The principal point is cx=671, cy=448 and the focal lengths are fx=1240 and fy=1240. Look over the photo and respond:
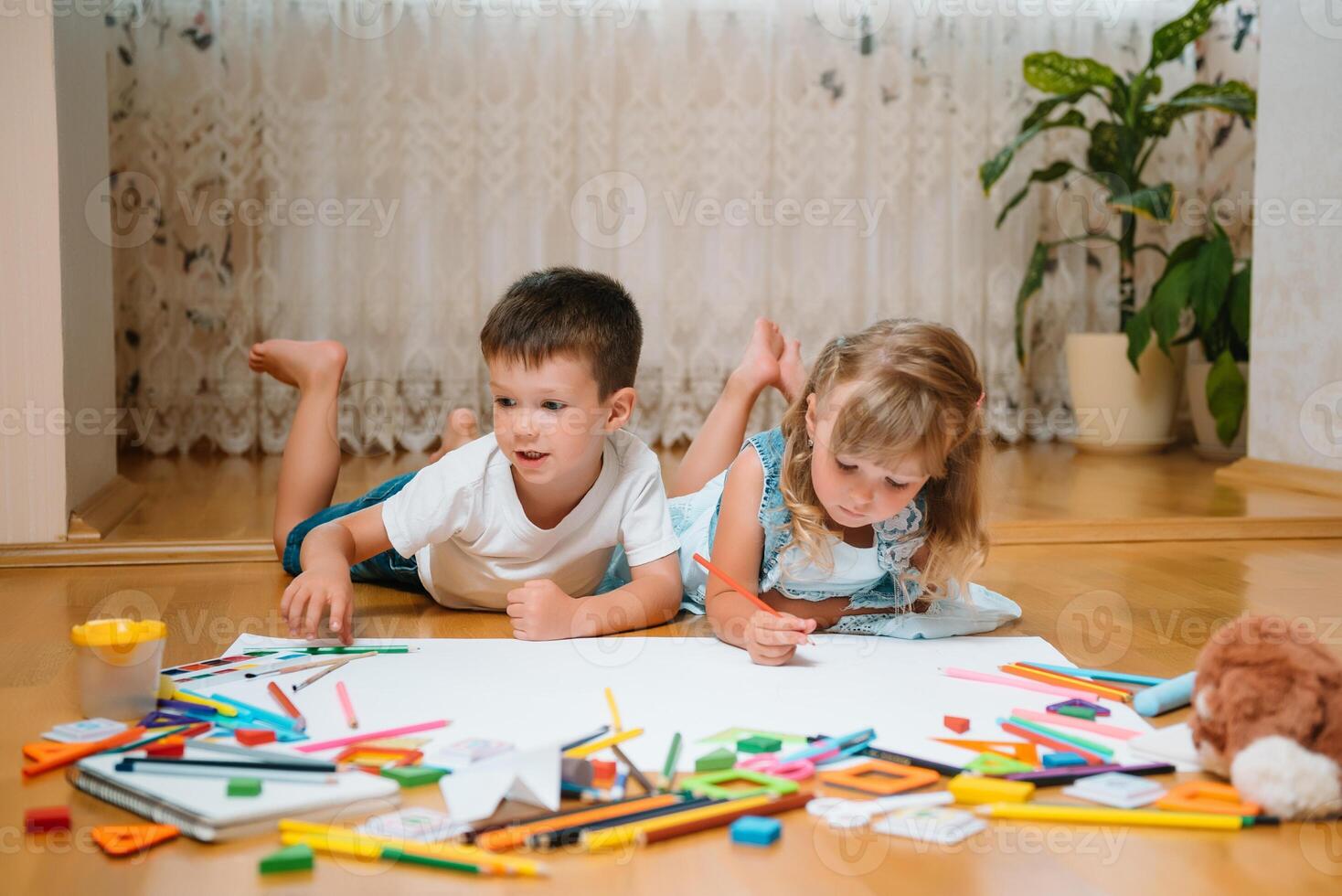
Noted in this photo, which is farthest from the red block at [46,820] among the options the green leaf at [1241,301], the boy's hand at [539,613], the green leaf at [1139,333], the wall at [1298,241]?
the green leaf at [1241,301]

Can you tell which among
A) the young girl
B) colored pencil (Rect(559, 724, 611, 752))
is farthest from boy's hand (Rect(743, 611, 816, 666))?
colored pencil (Rect(559, 724, 611, 752))

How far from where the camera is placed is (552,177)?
307cm

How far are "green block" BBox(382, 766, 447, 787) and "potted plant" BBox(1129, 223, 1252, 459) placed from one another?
2485 mm

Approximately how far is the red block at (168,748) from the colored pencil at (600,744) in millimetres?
268

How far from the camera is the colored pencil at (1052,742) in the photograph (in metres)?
0.88

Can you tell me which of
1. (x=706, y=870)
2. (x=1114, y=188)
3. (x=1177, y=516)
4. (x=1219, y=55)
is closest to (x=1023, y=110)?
(x=1114, y=188)

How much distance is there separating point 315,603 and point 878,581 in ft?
1.92

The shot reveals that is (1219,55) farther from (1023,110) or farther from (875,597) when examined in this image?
(875,597)

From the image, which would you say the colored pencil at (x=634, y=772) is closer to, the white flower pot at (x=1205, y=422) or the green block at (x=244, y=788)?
the green block at (x=244, y=788)

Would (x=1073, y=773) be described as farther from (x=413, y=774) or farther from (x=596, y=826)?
(x=413, y=774)

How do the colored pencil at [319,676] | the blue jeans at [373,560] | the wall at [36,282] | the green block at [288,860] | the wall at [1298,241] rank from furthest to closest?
the wall at [1298,241], the wall at [36,282], the blue jeans at [373,560], the colored pencil at [319,676], the green block at [288,860]

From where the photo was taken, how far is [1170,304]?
114 inches

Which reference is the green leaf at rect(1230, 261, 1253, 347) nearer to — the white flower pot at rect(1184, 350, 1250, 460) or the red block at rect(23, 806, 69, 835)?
the white flower pot at rect(1184, 350, 1250, 460)

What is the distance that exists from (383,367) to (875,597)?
1.99 metres
